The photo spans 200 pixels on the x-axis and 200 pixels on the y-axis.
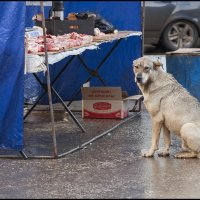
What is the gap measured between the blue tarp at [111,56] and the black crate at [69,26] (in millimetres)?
1623

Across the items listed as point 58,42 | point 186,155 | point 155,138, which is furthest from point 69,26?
point 186,155

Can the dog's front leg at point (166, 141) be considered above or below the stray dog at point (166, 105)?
below

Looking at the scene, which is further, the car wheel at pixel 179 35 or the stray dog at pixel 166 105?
the car wheel at pixel 179 35

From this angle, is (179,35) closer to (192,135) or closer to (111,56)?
(111,56)

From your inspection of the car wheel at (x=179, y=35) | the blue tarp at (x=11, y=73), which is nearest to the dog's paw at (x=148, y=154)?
the blue tarp at (x=11, y=73)

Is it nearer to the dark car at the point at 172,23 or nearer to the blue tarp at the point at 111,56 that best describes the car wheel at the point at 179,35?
the dark car at the point at 172,23

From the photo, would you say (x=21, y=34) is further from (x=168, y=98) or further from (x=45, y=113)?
(x=45, y=113)

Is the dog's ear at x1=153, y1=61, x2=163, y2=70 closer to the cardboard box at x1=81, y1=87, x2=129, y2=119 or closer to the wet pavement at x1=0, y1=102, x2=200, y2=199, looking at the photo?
the wet pavement at x1=0, y1=102, x2=200, y2=199

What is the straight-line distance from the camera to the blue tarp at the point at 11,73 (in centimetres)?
702

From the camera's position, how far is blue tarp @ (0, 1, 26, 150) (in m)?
7.02

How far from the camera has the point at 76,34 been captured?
8.66 meters

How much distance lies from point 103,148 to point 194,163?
1.21 metres

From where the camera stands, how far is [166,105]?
7410mm

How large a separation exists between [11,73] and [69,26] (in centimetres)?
205
